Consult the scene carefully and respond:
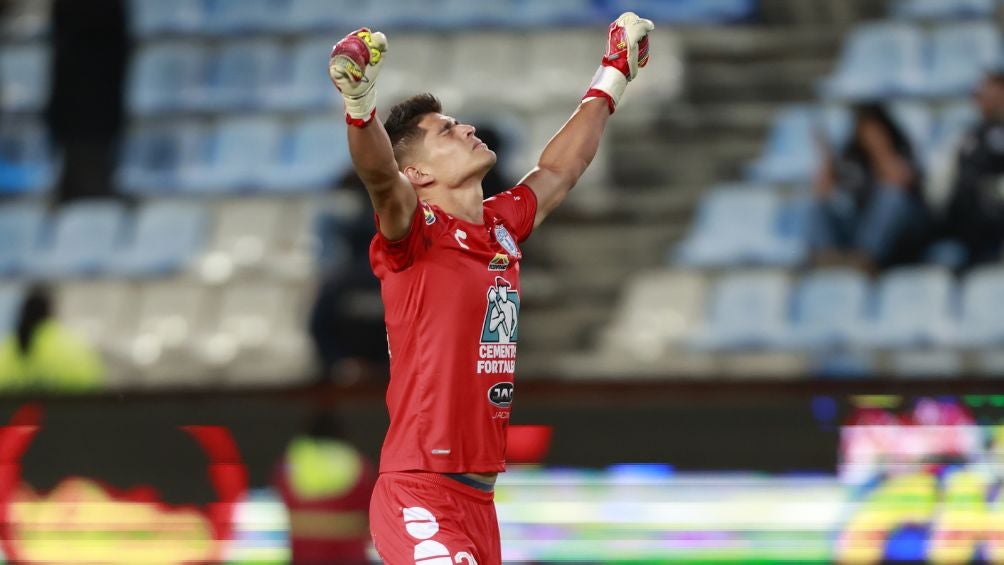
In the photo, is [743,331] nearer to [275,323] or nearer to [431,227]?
[275,323]

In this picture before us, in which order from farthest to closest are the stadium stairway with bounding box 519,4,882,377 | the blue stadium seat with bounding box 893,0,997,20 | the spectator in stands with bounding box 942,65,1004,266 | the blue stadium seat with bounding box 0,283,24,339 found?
1. the blue stadium seat with bounding box 0,283,24,339
2. the blue stadium seat with bounding box 893,0,997,20
3. the stadium stairway with bounding box 519,4,882,377
4. the spectator in stands with bounding box 942,65,1004,266

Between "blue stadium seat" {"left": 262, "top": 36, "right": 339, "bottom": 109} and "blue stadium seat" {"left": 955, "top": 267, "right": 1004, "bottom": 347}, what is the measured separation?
162 inches

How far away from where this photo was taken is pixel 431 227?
138 inches

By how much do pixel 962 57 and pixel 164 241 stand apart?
15.0 feet

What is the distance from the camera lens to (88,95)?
958 centimetres

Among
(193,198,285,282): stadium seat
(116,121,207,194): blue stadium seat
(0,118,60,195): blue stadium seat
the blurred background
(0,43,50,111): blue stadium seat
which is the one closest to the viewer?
the blurred background

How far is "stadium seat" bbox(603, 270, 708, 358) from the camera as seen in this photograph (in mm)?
7723

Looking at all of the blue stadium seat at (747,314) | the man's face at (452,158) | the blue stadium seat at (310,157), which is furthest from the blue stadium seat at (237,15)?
the man's face at (452,158)

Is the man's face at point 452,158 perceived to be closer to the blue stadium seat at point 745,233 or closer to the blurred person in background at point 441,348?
the blurred person in background at point 441,348

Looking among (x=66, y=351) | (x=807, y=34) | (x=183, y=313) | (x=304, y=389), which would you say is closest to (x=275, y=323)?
(x=183, y=313)

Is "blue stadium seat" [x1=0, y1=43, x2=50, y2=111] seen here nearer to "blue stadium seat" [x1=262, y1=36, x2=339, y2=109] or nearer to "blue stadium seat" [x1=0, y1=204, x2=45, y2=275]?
"blue stadium seat" [x1=0, y1=204, x2=45, y2=275]

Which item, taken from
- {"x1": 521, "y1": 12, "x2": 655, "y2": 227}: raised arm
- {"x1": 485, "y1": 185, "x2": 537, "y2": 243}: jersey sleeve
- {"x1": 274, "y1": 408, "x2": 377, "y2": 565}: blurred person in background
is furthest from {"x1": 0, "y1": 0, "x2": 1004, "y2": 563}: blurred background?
{"x1": 485, "y1": 185, "x2": 537, "y2": 243}: jersey sleeve

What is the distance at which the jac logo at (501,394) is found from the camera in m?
3.54

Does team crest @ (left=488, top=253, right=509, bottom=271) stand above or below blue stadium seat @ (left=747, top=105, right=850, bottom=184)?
below
